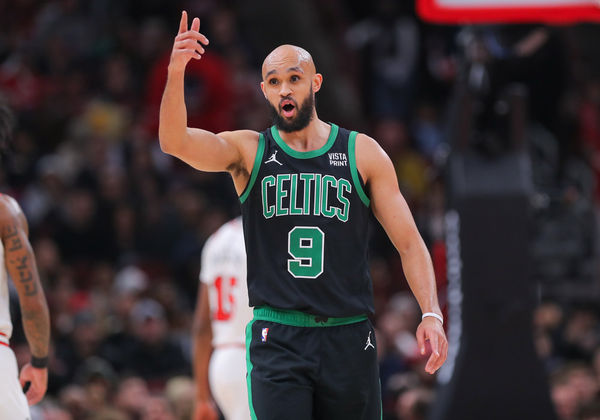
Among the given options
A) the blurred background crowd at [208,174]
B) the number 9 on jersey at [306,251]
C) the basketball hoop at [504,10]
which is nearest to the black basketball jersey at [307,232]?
the number 9 on jersey at [306,251]

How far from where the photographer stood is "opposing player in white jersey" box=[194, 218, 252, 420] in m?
7.52

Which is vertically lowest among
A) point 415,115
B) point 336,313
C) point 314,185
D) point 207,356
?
point 207,356

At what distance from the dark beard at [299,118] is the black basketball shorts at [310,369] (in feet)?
2.88

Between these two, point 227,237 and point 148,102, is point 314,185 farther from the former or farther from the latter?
point 148,102

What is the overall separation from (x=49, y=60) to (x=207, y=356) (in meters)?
8.16

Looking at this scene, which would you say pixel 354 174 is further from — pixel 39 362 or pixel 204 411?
pixel 204 411

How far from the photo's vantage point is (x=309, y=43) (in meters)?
15.5

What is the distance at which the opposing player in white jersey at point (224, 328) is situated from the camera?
24.7 feet

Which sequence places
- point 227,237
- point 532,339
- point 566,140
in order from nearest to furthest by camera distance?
point 227,237, point 532,339, point 566,140

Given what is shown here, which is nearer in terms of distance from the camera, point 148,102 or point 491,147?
point 491,147

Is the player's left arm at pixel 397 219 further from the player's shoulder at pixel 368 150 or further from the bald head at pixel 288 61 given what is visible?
the bald head at pixel 288 61

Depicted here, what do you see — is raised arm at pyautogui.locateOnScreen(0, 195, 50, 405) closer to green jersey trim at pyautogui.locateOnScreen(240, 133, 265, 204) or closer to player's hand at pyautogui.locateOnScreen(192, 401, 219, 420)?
green jersey trim at pyautogui.locateOnScreen(240, 133, 265, 204)

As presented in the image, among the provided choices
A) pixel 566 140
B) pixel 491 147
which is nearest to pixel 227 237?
pixel 491 147

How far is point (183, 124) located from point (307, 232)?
0.79 meters
